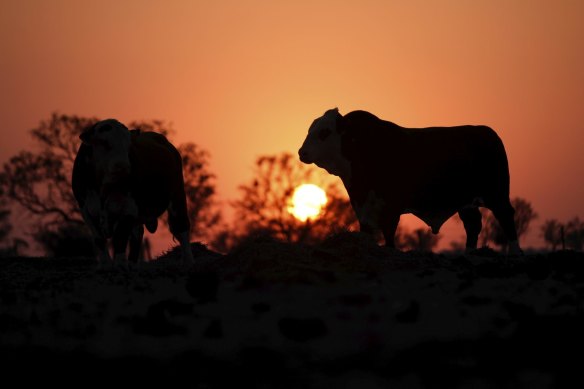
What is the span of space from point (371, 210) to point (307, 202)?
31838 mm

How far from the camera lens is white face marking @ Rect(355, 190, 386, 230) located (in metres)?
11.3

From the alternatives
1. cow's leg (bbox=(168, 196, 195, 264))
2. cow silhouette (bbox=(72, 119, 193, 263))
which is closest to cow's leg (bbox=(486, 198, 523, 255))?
cow's leg (bbox=(168, 196, 195, 264))

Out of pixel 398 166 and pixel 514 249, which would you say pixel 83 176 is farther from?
pixel 514 249

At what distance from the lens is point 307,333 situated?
189 inches

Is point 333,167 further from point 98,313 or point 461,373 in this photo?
point 461,373

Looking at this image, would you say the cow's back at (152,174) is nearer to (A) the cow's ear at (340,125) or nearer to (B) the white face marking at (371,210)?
(A) the cow's ear at (340,125)

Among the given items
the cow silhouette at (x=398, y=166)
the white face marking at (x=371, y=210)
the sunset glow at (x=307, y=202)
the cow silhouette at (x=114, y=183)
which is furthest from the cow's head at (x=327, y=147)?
the sunset glow at (x=307, y=202)

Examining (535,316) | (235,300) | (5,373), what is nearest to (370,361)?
(535,316)

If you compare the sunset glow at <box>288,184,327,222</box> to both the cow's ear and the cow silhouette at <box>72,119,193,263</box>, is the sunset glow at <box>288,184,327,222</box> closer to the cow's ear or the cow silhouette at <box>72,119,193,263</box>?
the cow's ear

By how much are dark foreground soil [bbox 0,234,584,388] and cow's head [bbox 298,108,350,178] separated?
16.4 ft

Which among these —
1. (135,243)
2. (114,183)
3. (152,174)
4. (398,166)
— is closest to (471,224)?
(398,166)

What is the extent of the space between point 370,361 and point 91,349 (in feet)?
5.55

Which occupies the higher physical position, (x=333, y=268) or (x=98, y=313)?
(x=333, y=268)

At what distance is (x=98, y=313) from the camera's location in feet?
18.6
